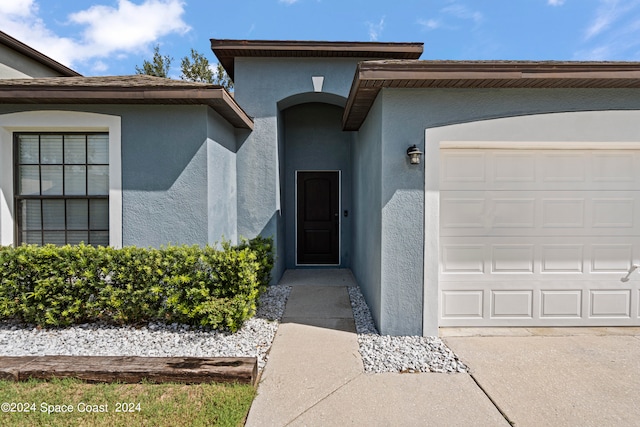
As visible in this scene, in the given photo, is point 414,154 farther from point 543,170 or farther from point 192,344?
point 192,344

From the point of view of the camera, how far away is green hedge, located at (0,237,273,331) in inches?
157

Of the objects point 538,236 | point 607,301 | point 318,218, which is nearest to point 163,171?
point 318,218

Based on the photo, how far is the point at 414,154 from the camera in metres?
3.84

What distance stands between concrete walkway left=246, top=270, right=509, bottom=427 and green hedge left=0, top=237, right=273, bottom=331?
3.30 feet

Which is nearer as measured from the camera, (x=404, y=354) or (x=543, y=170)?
(x=404, y=354)

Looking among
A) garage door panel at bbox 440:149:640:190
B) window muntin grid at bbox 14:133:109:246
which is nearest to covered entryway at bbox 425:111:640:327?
garage door panel at bbox 440:149:640:190

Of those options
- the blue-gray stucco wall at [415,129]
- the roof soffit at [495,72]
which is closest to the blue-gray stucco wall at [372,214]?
the blue-gray stucco wall at [415,129]

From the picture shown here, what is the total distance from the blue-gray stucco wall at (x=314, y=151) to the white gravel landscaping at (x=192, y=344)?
382cm

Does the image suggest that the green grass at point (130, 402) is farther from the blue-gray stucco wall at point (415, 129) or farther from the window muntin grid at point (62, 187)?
the window muntin grid at point (62, 187)

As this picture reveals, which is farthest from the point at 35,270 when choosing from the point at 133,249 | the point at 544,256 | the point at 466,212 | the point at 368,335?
the point at 544,256

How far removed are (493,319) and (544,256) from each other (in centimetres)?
108

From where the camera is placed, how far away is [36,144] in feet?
16.6

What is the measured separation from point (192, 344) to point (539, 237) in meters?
4.63

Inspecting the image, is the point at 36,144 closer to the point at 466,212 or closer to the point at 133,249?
the point at 133,249
